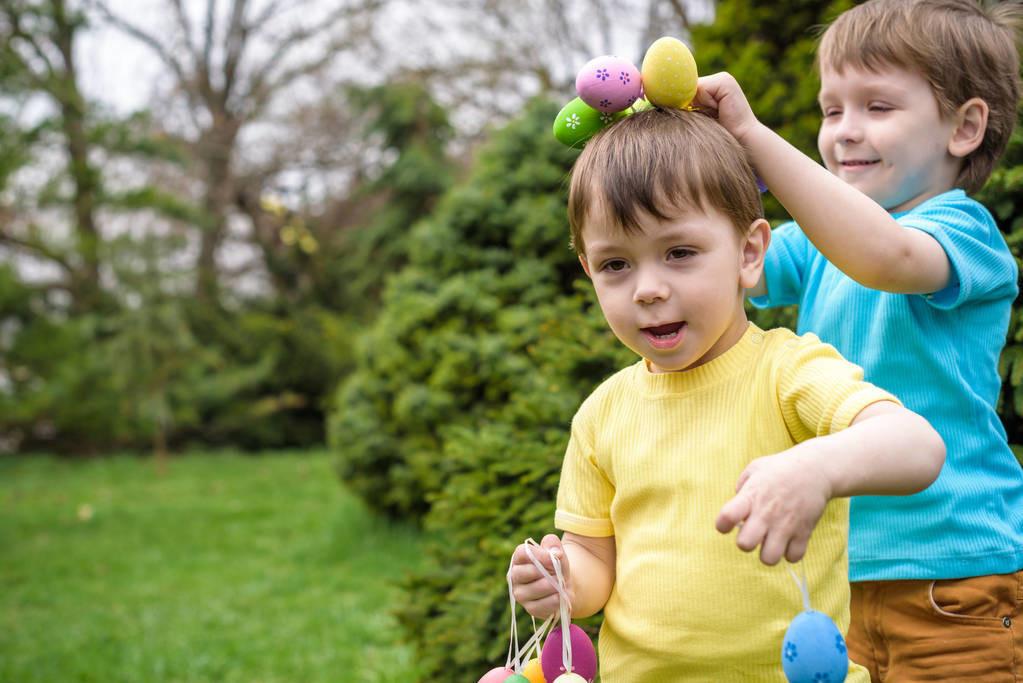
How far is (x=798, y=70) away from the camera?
3.62 metres

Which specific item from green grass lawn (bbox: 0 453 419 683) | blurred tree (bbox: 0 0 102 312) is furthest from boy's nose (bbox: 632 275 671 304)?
blurred tree (bbox: 0 0 102 312)

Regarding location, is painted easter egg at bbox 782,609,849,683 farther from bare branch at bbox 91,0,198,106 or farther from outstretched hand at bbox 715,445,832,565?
bare branch at bbox 91,0,198,106

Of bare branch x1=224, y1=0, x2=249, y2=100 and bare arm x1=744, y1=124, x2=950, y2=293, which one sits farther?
bare branch x1=224, y1=0, x2=249, y2=100

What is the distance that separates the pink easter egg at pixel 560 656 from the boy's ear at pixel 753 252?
633 millimetres

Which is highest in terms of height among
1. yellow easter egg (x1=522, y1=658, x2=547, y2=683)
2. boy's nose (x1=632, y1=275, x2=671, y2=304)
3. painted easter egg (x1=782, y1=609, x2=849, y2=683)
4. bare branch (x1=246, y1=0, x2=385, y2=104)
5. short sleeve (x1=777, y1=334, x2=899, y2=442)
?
bare branch (x1=246, y1=0, x2=385, y2=104)

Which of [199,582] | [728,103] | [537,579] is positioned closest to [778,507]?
[537,579]

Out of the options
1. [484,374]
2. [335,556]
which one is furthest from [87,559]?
[484,374]

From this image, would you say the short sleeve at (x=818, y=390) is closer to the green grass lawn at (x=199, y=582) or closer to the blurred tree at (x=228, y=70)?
the green grass lawn at (x=199, y=582)

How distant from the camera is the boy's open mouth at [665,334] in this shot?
4.71 feet

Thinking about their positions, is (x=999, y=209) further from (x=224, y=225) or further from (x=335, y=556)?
(x=224, y=225)

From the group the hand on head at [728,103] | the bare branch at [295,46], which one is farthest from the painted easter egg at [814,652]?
the bare branch at [295,46]

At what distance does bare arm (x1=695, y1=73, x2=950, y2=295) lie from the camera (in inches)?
57.4

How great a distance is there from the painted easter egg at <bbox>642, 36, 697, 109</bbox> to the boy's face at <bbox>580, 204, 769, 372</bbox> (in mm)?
216

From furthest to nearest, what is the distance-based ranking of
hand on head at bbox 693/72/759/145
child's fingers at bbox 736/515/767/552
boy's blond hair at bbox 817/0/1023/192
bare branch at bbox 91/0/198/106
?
bare branch at bbox 91/0/198/106 → boy's blond hair at bbox 817/0/1023/192 → hand on head at bbox 693/72/759/145 → child's fingers at bbox 736/515/767/552
